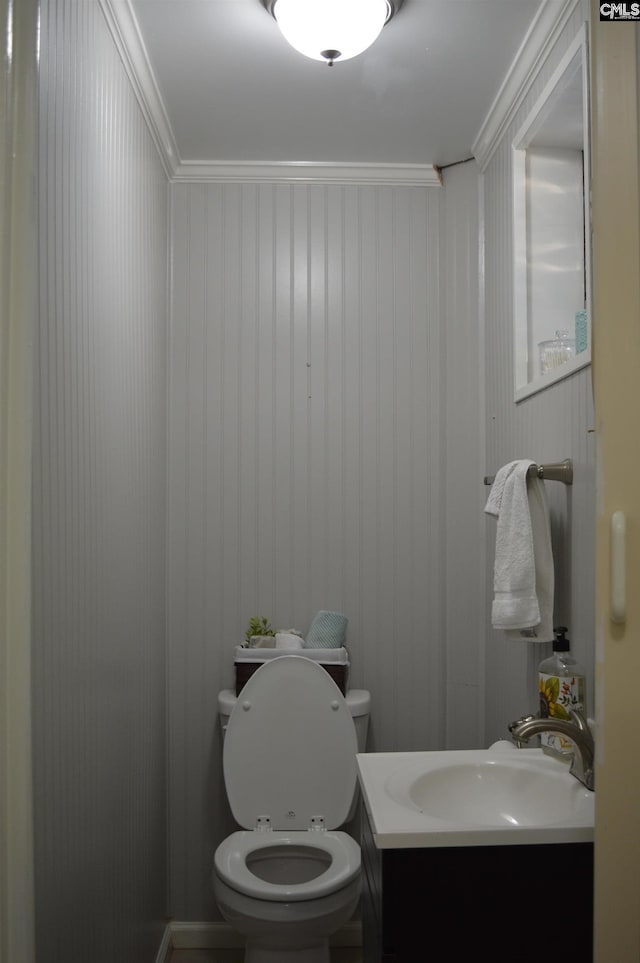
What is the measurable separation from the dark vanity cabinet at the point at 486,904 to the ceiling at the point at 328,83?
5.71ft

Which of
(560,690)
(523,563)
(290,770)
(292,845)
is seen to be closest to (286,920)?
(292,845)

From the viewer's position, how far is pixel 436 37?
1.85 meters

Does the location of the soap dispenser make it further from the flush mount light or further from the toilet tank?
the flush mount light

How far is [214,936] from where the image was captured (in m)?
2.41

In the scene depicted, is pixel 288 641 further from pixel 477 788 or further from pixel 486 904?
pixel 486 904

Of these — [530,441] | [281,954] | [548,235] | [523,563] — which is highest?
[548,235]

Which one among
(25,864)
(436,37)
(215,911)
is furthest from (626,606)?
(215,911)

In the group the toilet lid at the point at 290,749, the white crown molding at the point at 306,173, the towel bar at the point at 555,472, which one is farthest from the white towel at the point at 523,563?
the white crown molding at the point at 306,173

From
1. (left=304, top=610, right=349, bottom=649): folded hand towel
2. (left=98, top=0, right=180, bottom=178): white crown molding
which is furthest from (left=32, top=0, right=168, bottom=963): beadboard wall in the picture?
(left=304, top=610, right=349, bottom=649): folded hand towel

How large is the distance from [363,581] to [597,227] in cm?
166

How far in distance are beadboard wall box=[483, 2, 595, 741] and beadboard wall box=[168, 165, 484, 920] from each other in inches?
6.0

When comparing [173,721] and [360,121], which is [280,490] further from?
[360,121]

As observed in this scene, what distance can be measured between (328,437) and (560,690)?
1.24 meters

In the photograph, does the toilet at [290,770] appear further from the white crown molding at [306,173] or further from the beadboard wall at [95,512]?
the white crown molding at [306,173]
